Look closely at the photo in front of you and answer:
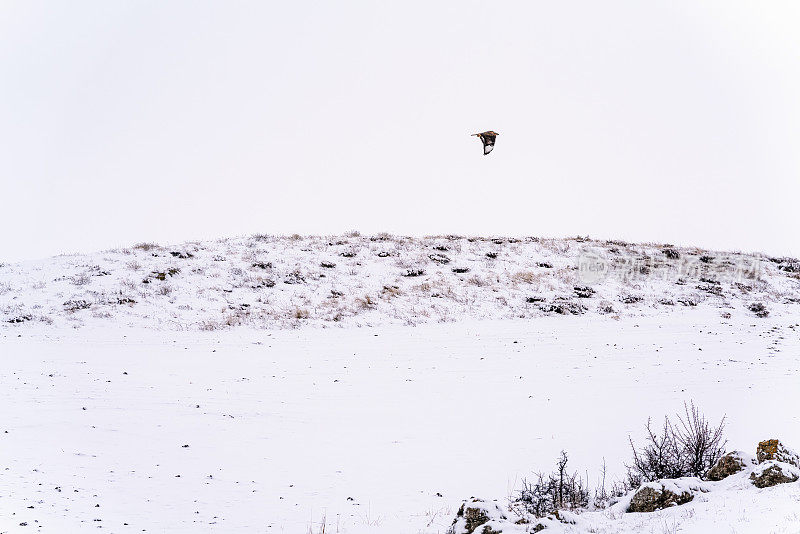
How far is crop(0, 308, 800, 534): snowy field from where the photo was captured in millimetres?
6383

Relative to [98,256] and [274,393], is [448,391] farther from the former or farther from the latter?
[98,256]

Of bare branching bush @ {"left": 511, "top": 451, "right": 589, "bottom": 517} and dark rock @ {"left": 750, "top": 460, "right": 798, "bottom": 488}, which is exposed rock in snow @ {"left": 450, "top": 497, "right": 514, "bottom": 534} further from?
dark rock @ {"left": 750, "top": 460, "right": 798, "bottom": 488}

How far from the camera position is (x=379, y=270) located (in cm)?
2369

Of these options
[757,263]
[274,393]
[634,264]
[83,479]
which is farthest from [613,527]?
[757,263]

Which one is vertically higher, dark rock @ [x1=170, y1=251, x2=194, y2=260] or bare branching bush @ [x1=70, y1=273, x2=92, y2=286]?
dark rock @ [x1=170, y1=251, x2=194, y2=260]

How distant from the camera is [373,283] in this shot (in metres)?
22.0

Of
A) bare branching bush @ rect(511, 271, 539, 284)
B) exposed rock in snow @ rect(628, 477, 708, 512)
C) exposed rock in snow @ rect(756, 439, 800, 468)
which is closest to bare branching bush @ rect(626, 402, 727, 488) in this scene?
exposed rock in snow @ rect(756, 439, 800, 468)

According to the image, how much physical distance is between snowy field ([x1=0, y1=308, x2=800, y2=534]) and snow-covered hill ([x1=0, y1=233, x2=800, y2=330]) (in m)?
1.39

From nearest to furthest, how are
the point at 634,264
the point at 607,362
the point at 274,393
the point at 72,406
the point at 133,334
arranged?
the point at 72,406, the point at 274,393, the point at 607,362, the point at 133,334, the point at 634,264

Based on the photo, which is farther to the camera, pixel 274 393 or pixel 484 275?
pixel 484 275

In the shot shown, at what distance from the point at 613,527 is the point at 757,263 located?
1049 inches

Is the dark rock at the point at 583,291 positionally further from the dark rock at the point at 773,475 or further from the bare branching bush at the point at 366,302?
the dark rock at the point at 773,475

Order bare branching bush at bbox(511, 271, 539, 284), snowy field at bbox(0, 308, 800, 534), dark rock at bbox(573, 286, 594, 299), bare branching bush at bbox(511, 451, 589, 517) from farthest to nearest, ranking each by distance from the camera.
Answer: bare branching bush at bbox(511, 271, 539, 284)
dark rock at bbox(573, 286, 594, 299)
bare branching bush at bbox(511, 451, 589, 517)
snowy field at bbox(0, 308, 800, 534)

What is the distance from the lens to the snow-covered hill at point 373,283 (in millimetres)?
18062
